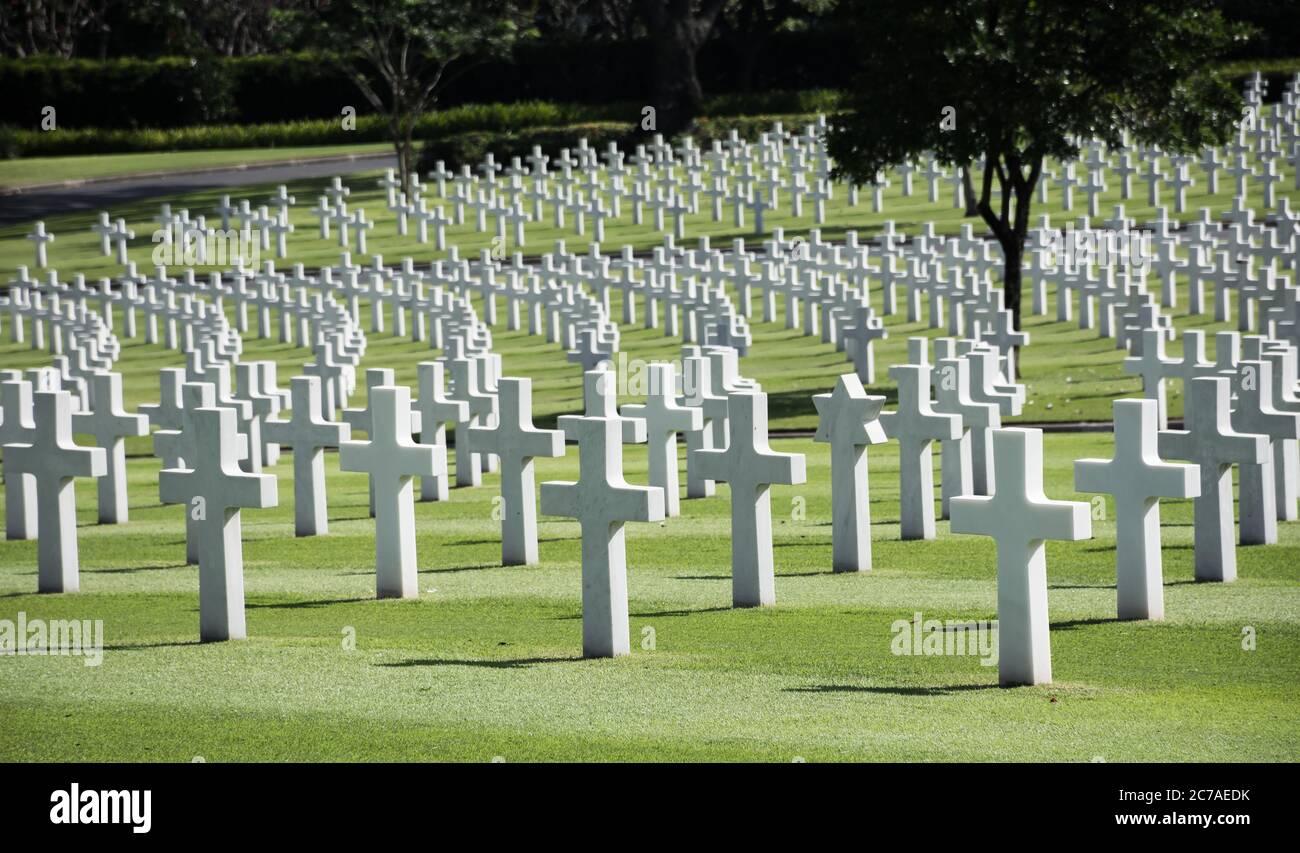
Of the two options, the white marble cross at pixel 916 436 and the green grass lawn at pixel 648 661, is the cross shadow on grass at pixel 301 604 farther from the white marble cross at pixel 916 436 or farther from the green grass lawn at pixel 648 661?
the white marble cross at pixel 916 436

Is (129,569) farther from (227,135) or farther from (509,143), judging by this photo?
(227,135)

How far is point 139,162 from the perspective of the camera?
→ 56969 mm

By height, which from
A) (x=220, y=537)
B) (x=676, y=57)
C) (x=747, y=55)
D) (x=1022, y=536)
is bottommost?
(x=220, y=537)

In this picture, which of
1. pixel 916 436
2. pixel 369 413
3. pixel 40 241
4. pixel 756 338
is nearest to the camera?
pixel 916 436

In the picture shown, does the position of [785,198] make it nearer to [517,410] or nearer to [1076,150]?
[1076,150]

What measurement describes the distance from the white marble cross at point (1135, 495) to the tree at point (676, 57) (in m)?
44.2

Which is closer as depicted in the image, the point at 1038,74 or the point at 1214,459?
Result: the point at 1214,459

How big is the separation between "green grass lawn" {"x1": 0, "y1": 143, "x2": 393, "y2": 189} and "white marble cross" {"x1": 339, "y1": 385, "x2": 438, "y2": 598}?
44746 millimetres

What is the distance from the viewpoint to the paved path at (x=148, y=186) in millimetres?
46719

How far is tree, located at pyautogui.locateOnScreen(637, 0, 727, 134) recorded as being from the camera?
51.9 meters

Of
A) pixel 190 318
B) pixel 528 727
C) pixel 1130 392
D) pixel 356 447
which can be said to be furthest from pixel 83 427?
pixel 190 318

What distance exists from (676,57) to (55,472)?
43809 mm

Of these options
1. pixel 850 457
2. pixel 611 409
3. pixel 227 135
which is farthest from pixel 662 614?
pixel 227 135

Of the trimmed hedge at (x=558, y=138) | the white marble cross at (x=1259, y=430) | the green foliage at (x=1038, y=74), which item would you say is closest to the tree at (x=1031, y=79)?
the green foliage at (x=1038, y=74)
